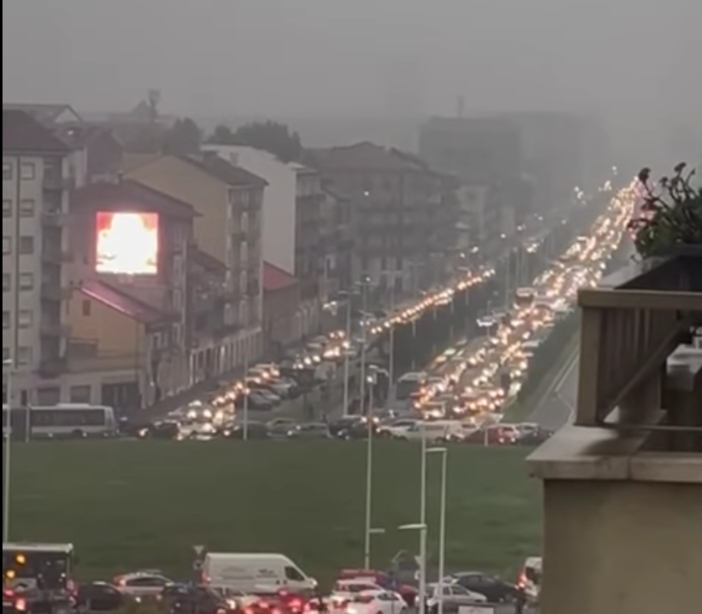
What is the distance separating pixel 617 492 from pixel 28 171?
1643 millimetres

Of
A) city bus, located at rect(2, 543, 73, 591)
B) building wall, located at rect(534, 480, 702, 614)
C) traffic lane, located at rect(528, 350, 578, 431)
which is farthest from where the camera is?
city bus, located at rect(2, 543, 73, 591)

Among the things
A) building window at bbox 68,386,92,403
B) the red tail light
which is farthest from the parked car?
building window at bbox 68,386,92,403

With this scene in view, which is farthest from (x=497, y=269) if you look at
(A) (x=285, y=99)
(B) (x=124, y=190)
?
(B) (x=124, y=190)

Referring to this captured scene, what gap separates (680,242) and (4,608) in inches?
55.1

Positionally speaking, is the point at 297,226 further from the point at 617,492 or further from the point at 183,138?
the point at 617,492

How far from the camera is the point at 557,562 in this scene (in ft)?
5.57

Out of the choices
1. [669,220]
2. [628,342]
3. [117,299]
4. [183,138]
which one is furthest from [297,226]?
[628,342]

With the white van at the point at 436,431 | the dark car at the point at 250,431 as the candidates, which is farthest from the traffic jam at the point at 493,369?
the dark car at the point at 250,431

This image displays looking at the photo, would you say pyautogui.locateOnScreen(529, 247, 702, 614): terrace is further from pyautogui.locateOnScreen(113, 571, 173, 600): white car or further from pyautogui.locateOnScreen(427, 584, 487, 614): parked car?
pyautogui.locateOnScreen(113, 571, 173, 600): white car

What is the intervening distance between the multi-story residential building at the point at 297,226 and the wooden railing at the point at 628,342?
127cm

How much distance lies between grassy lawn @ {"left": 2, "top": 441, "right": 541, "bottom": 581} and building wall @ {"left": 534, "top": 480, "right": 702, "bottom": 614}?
51.0 inches

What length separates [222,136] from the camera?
3086 millimetres

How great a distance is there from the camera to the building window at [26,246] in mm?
2953

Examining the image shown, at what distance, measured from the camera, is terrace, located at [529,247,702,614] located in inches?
66.0
